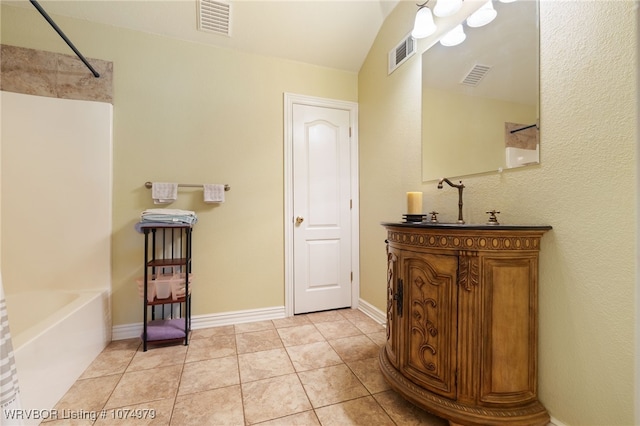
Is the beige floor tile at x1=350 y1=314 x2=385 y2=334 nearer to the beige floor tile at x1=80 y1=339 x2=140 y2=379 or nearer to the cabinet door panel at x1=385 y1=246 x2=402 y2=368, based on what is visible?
the cabinet door panel at x1=385 y1=246 x2=402 y2=368

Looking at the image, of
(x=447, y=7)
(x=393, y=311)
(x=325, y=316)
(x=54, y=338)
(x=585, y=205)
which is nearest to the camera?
(x=585, y=205)

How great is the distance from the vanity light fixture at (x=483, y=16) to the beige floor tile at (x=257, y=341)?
8.13 ft

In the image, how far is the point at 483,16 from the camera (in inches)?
58.6

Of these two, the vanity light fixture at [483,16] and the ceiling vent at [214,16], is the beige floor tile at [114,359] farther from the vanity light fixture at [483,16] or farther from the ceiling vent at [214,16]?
the vanity light fixture at [483,16]

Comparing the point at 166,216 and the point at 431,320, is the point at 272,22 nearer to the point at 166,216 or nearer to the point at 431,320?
the point at 166,216

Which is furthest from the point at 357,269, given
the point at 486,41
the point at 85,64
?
the point at 85,64

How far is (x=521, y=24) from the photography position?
1.31 m

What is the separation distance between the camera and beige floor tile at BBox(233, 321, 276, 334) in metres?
2.26

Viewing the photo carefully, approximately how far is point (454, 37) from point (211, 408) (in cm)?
256

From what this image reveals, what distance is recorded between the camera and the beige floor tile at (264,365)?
5.29 feet

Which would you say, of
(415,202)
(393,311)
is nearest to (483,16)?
(415,202)

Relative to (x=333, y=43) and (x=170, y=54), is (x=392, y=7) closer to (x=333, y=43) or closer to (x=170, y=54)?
(x=333, y=43)

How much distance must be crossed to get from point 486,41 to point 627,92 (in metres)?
0.80

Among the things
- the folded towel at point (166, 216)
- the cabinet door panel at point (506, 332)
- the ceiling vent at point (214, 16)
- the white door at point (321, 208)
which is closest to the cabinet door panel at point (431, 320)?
the cabinet door panel at point (506, 332)
